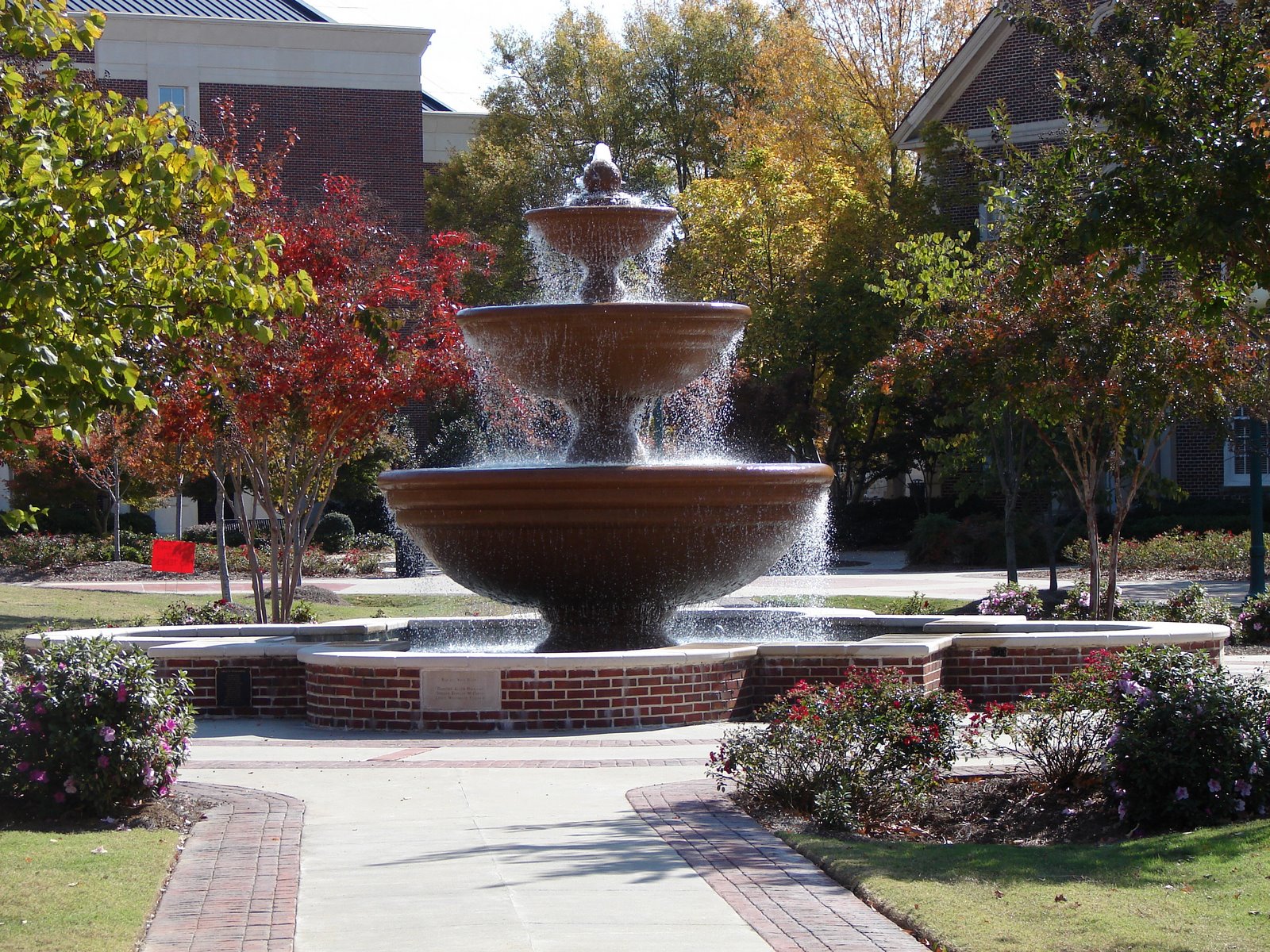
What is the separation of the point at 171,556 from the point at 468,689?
13.4 m

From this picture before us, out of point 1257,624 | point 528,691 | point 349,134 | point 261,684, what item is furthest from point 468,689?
point 349,134

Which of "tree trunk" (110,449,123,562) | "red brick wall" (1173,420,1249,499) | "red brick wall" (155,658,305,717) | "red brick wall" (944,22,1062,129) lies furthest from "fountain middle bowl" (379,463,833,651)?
→ "red brick wall" (1173,420,1249,499)

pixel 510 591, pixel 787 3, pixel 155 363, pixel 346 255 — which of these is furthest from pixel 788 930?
pixel 787 3

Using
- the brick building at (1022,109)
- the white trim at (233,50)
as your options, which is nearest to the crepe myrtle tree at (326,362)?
the brick building at (1022,109)

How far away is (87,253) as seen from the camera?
20.1ft

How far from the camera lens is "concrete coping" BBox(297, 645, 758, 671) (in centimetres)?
1015

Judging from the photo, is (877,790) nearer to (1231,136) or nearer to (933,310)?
(1231,136)

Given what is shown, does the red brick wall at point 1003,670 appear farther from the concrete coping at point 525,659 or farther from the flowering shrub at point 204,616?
the flowering shrub at point 204,616

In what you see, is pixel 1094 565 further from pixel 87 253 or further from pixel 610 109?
pixel 610 109

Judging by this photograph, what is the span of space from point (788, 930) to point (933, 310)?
1300 cm

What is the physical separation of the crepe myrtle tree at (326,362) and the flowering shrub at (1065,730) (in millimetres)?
7165

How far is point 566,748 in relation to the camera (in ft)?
31.2

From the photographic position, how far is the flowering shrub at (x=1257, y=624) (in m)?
15.8

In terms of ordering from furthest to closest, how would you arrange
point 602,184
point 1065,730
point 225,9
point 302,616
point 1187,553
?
point 225,9 → point 1187,553 → point 302,616 → point 602,184 → point 1065,730
